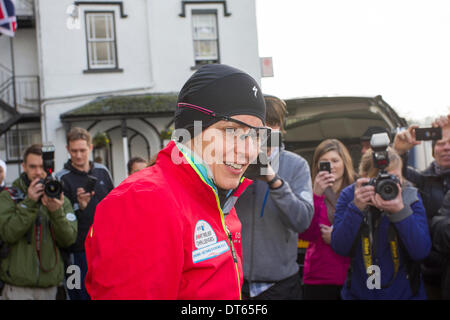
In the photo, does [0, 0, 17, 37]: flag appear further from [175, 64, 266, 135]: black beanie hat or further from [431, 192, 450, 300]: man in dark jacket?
[431, 192, 450, 300]: man in dark jacket

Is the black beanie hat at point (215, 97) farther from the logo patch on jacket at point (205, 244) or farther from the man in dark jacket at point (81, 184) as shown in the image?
the man in dark jacket at point (81, 184)

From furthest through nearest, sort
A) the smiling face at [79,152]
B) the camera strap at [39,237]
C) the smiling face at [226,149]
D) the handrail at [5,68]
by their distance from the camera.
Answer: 1. the handrail at [5,68]
2. the smiling face at [79,152]
3. the camera strap at [39,237]
4. the smiling face at [226,149]

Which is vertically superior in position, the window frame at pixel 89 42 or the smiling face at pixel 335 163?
the window frame at pixel 89 42

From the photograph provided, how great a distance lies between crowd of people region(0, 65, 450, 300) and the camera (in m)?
1.10

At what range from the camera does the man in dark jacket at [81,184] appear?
12.7 ft

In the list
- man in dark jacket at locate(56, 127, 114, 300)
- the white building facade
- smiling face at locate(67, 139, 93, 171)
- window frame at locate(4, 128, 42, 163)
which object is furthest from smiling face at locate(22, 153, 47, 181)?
window frame at locate(4, 128, 42, 163)

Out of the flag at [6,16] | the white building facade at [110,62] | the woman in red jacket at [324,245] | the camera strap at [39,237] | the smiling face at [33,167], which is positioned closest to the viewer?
the woman in red jacket at [324,245]

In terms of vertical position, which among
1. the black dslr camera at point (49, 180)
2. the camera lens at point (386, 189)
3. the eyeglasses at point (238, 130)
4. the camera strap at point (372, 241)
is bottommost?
the camera strap at point (372, 241)

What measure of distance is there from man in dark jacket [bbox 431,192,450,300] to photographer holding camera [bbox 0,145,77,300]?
9.32 ft

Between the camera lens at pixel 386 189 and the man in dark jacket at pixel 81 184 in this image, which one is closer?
the camera lens at pixel 386 189

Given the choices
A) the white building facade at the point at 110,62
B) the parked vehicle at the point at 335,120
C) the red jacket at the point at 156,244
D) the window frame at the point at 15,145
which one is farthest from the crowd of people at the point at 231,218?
the window frame at the point at 15,145

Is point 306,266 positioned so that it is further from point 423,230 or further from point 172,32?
point 172,32

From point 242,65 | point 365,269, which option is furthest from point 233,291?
point 242,65

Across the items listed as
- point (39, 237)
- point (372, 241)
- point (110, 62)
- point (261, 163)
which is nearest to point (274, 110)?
point (261, 163)
